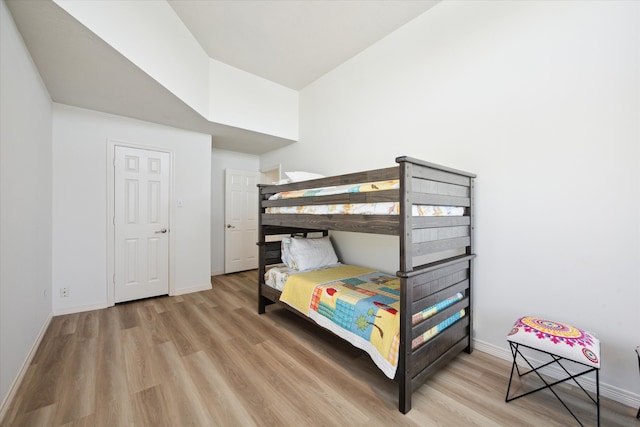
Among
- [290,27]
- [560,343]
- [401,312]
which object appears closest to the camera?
[560,343]

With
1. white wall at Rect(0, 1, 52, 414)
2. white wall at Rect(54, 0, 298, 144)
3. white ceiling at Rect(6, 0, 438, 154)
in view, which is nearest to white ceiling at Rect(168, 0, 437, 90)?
white ceiling at Rect(6, 0, 438, 154)

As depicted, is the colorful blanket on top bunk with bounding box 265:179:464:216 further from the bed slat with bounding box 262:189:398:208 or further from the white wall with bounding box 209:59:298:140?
the white wall with bounding box 209:59:298:140

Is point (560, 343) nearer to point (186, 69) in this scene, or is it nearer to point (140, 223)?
point (186, 69)

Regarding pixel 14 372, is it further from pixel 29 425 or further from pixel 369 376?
pixel 369 376

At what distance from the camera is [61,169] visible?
110 inches

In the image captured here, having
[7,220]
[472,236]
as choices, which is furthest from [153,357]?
[472,236]

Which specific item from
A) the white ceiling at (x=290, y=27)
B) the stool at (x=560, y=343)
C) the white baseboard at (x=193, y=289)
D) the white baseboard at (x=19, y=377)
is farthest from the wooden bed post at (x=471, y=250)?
the white baseboard at (x=193, y=289)

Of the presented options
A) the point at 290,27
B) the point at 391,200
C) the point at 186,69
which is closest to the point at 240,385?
the point at 391,200

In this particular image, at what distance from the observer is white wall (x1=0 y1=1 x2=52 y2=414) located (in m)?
1.50

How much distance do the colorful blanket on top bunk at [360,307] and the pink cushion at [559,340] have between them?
0.46 meters

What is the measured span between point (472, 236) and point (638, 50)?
142cm

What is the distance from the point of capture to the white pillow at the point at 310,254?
2831mm

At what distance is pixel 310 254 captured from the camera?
2912 mm

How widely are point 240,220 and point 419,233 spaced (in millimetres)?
3804
